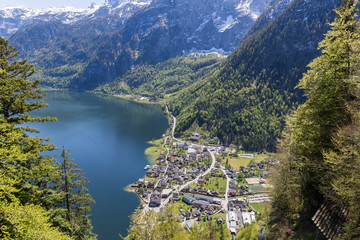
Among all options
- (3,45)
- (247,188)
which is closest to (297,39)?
(247,188)

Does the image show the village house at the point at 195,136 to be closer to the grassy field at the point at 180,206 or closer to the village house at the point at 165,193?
the village house at the point at 165,193

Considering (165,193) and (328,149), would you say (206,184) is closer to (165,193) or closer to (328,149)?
(165,193)

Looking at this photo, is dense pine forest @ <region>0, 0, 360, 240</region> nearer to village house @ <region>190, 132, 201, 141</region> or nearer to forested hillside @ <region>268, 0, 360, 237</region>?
forested hillside @ <region>268, 0, 360, 237</region>

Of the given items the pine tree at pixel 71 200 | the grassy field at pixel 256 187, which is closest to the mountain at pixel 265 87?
the grassy field at pixel 256 187

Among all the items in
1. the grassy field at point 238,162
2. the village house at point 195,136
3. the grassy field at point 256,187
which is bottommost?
the village house at point 195,136

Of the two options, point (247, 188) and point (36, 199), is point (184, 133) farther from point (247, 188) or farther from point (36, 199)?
point (36, 199)
